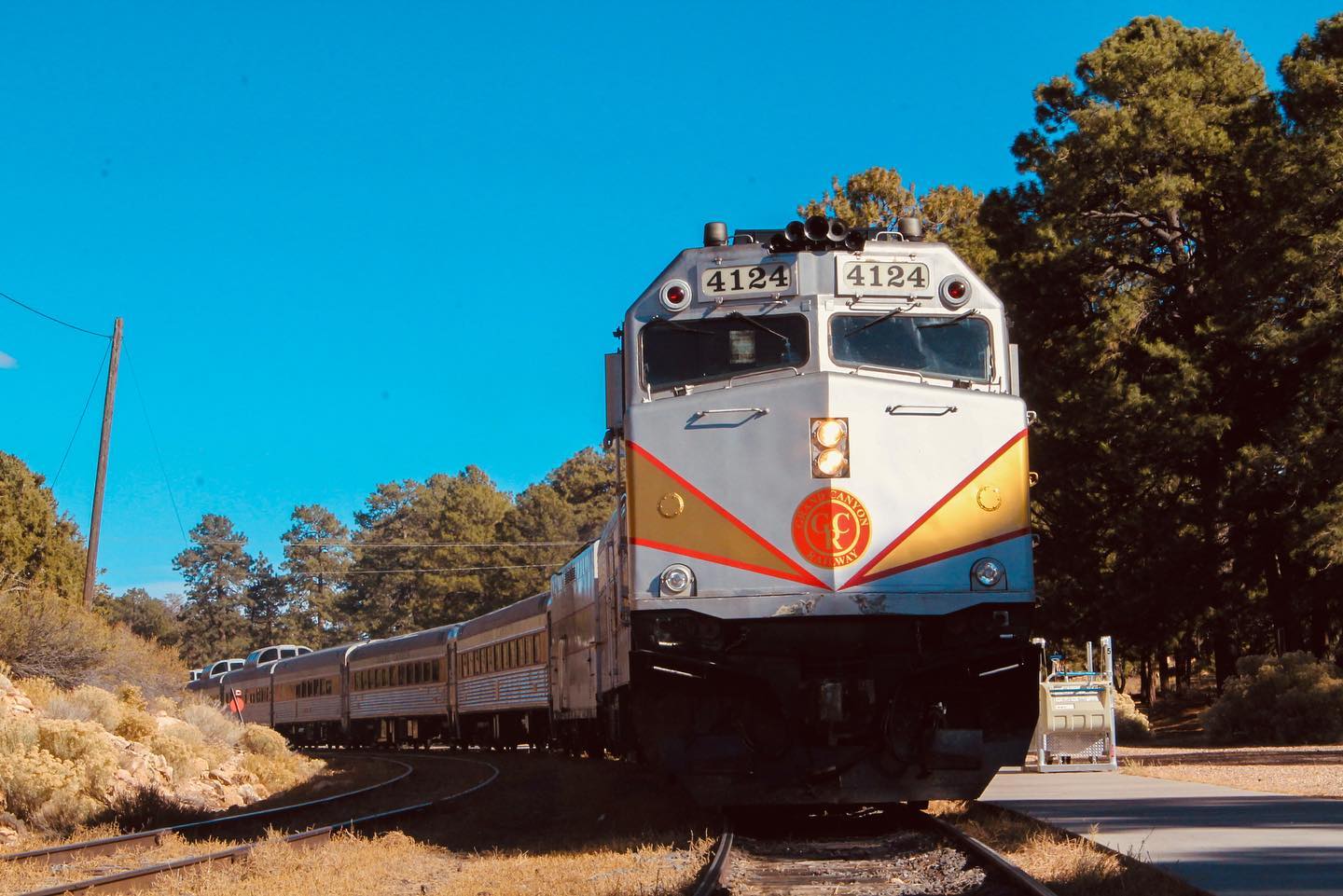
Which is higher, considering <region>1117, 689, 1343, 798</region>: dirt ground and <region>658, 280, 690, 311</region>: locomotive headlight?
<region>658, 280, 690, 311</region>: locomotive headlight

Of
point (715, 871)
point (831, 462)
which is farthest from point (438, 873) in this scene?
point (831, 462)

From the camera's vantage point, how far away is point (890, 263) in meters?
11.7

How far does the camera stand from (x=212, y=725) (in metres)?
31.5

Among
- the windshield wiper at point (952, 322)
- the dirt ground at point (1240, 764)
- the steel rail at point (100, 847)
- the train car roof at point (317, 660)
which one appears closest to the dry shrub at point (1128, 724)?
the dirt ground at point (1240, 764)

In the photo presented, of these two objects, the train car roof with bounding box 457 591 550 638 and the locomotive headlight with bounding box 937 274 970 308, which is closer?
the locomotive headlight with bounding box 937 274 970 308

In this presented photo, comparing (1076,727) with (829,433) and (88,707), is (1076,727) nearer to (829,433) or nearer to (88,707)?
(829,433)

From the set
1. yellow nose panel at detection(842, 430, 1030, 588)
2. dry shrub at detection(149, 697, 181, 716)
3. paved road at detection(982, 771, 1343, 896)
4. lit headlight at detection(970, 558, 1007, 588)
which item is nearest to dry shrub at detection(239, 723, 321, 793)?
dry shrub at detection(149, 697, 181, 716)

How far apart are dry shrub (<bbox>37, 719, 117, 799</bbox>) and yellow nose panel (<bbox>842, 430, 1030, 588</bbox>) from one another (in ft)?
39.2

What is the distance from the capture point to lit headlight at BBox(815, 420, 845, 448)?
11.0 meters

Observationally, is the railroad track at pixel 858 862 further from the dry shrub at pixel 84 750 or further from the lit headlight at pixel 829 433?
the dry shrub at pixel 84 750

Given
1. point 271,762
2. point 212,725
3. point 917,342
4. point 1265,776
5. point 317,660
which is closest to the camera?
point 917,342

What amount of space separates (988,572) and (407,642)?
33.3 meters

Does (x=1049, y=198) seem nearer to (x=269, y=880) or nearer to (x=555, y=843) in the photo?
(x=555, y=843)

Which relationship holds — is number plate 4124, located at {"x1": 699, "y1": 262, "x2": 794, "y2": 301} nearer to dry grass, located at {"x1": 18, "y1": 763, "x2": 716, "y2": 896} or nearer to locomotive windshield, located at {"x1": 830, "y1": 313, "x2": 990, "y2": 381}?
locomotive windshield, located at {"x1": 830, "y1": 313, "x2": 990, "y2": 381}
